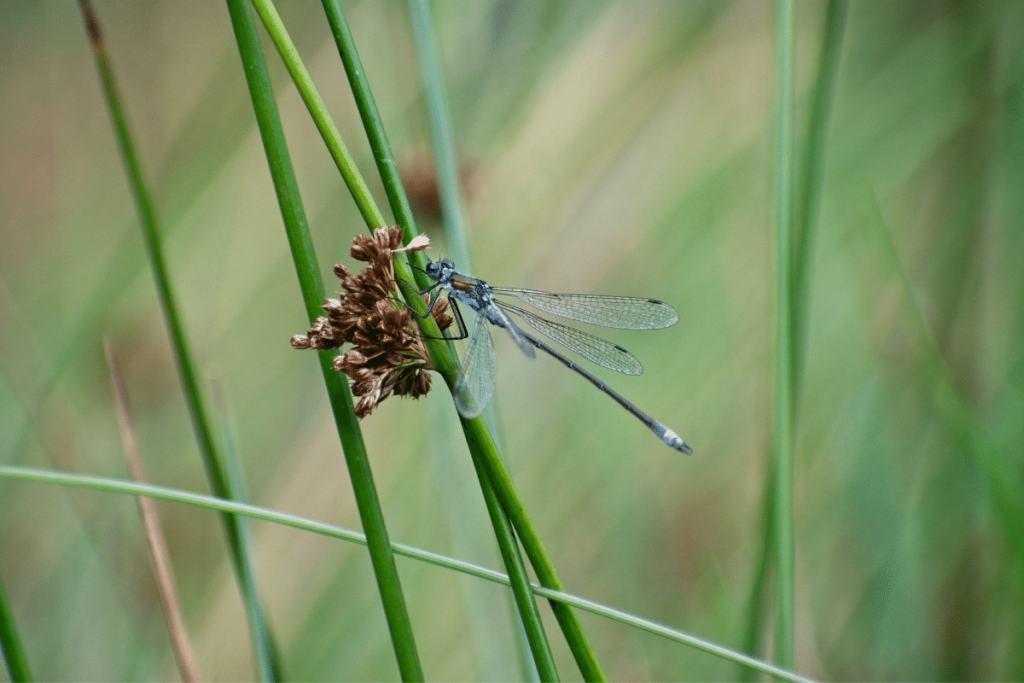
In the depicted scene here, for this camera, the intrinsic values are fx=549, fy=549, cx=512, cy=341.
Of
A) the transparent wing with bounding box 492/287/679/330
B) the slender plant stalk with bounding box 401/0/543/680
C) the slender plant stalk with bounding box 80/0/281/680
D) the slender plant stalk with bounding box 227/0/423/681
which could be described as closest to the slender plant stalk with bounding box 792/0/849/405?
the transparent wing with bounding box 492/287/679/330

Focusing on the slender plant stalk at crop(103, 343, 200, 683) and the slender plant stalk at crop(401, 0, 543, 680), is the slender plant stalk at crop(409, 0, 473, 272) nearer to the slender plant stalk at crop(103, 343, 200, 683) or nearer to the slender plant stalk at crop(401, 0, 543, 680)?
the slender plant stalk at crop(401, 0, 543, 680)

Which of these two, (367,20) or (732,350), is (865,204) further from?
(367,20)

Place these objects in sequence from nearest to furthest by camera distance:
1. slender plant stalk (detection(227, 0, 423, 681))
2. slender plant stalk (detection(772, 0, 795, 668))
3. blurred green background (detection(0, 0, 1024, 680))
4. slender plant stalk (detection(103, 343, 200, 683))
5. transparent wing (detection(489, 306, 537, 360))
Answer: slender plant stalk (detection(227, 0, 423, 681)) → slender plant stalk (detection(772, 0, 795, 668)) → slender plant stalk (detection(103, 343, 200, 683)) → transparent wing (detection(489, 306, 537, 360)) → blurred green background (detection(0, 0, 1024, 680))

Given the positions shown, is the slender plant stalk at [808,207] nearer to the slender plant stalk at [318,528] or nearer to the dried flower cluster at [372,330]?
the slender plant stalk at [318,528]

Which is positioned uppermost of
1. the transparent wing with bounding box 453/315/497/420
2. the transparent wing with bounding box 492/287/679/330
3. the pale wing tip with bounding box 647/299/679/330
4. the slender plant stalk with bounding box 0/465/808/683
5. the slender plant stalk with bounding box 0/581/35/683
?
the transparent wing with bounding box 492/287/679/330

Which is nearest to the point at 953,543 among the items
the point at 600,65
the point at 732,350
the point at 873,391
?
the point at 873,391
